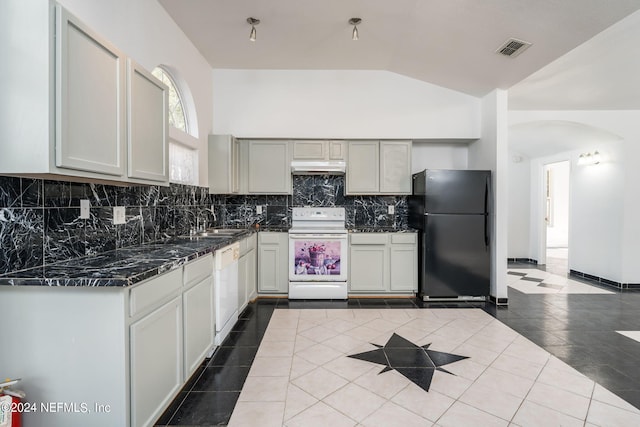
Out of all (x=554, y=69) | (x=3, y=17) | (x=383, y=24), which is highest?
(x=383, y=24)

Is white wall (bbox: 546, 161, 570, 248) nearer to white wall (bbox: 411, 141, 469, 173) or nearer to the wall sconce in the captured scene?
the wall sconce

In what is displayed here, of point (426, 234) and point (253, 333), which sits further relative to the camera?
point (426, 234)

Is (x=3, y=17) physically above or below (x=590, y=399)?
above

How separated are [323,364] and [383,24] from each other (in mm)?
3188

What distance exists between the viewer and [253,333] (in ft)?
9.46

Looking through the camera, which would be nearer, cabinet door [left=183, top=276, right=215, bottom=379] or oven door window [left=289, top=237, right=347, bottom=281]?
cabinet door [left=183, top=276, right=215, bottom=379]

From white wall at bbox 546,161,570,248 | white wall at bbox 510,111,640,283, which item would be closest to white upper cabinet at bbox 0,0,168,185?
white wall at bbox 510,111,640,283

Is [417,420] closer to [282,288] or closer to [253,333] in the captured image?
[253,333]

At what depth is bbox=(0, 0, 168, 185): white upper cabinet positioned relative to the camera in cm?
123

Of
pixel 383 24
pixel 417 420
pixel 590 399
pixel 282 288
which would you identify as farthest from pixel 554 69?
pixel 282 288

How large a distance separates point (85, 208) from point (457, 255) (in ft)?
12.3

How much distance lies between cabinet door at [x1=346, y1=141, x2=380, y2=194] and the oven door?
29.0 inches

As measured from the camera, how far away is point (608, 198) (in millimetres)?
4703

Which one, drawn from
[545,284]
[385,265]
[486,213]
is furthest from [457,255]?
[545,284]
